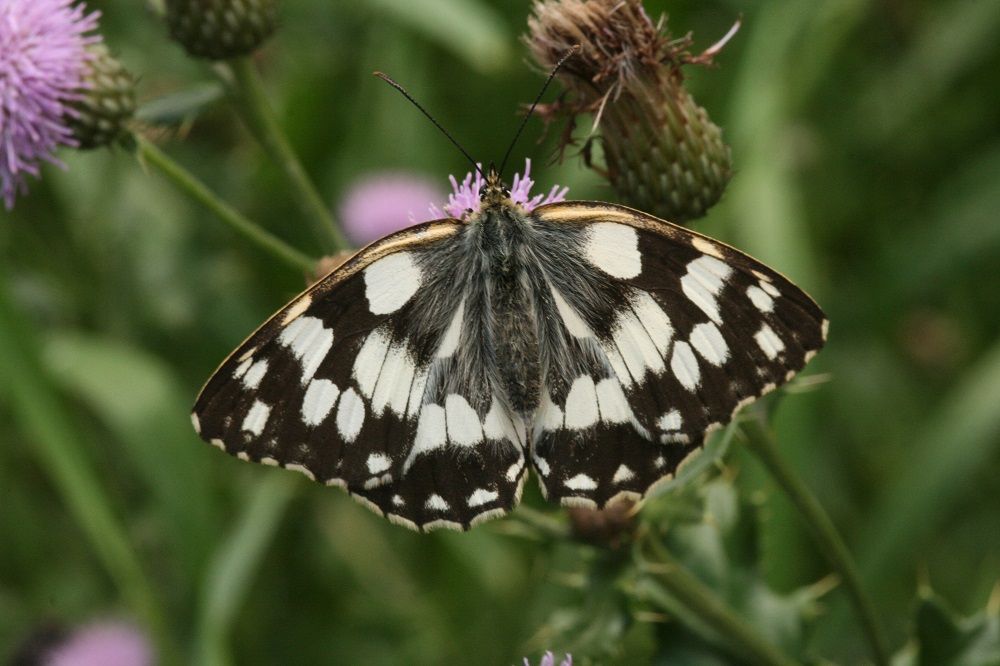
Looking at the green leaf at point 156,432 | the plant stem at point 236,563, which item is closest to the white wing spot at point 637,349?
the plant stem at point 236,563

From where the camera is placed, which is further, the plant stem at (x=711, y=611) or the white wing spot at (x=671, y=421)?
the plant stem at (x=711, y=611)

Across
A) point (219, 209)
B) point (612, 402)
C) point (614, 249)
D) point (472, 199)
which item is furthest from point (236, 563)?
point (614, 249)

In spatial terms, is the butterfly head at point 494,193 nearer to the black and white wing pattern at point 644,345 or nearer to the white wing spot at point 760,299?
the black and white wing pattern at point 644,345

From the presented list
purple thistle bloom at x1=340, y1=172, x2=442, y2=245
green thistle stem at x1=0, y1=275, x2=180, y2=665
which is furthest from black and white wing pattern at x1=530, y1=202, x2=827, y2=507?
purple thistle bloom at x1=340, y1=172, x2=442, y2=245

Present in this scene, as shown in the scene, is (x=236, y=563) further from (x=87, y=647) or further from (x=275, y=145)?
(x=275, y=145)

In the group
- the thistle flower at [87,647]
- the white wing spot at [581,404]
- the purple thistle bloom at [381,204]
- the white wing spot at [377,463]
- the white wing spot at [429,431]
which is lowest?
the thistle flower at [87,647]

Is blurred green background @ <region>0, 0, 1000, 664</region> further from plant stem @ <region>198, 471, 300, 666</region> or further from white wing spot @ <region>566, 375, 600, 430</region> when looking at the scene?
white wing spot @ <region>566, 375, 600, 430</region>
